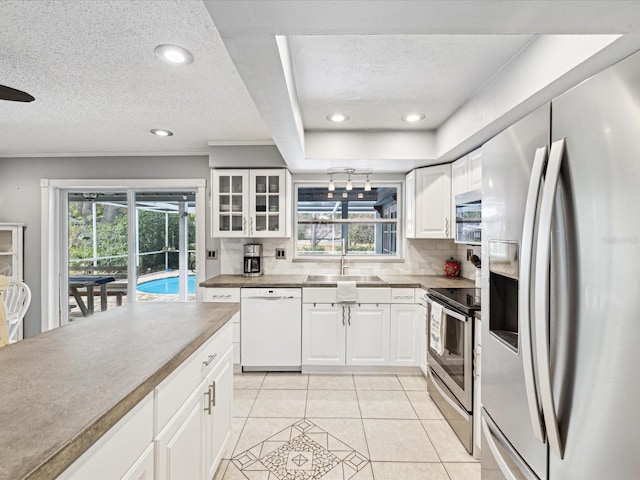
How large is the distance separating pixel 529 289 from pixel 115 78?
98.3 inches

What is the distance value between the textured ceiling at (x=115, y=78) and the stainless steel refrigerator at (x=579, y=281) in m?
1.50

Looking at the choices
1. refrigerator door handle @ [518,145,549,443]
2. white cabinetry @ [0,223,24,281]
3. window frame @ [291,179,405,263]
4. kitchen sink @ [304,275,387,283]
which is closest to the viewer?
refrigerator door handle @ [518,145,549,443]

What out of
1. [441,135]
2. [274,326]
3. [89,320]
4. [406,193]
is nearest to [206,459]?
[89,320]

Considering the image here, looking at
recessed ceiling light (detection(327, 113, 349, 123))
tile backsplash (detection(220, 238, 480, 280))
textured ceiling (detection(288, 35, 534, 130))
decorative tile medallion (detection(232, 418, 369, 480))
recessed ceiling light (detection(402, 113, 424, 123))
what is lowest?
decorative tile medallion (detection(232, 418, 369, 480))

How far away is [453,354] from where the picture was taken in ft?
7.42

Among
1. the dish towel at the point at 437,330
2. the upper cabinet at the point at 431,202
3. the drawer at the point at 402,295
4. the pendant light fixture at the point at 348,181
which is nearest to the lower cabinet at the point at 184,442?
the dish towel at the point at 437,330

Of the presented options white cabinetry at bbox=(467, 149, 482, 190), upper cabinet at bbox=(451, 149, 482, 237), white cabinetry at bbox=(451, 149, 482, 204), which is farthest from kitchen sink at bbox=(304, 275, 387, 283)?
white cabinetry at bbox=(467, 149, 482, 190)

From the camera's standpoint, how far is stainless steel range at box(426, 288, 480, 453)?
2064 mm

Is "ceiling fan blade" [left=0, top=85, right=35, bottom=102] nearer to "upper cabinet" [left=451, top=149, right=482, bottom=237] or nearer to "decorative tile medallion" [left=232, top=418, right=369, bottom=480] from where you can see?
"decorative tile medallion" [left=232, top=418, right=369, bottom=480]

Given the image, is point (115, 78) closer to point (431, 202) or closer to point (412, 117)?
point (412, 117)

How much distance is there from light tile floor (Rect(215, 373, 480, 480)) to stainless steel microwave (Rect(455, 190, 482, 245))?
1.41 meters

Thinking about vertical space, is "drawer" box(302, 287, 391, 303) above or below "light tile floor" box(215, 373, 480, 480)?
above

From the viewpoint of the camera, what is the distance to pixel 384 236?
405 centimetres

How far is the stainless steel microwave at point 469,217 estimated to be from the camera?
8.52 feet
